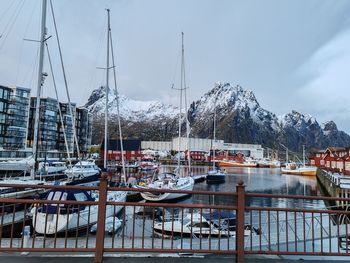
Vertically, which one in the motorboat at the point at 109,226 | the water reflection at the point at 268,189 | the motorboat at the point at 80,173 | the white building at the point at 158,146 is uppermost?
the white building at the point at 158,146

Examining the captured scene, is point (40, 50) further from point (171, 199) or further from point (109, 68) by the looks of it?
point (171, 199)

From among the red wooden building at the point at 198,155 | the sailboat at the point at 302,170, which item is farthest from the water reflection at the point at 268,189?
the red wooden building at the point at 198,155

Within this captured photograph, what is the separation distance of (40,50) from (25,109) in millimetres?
56480

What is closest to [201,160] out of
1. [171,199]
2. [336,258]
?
[171,199]

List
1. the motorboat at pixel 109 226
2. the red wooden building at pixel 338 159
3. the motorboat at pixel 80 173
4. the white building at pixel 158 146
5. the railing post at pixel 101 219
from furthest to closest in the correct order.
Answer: the white building at pixel 158 146 → the red wooden building at pixel 338 159 → the motorboat at pixel 80 173 → the motorboat at pixel 109 226 → the railing post at pixel 101 219

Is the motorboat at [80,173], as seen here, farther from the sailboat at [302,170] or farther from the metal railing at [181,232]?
the sailboat at [302,170]

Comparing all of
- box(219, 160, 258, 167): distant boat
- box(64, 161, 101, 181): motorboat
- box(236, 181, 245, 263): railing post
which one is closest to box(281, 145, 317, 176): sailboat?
box(219, 160, 258, 167): distant boat

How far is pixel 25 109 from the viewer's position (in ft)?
229

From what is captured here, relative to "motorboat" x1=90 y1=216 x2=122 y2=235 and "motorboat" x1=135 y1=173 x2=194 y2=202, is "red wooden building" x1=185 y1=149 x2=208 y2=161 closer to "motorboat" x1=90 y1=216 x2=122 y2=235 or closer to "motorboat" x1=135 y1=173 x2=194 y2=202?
"motorboat" x1=135 y1=173 x2=194 y2=202

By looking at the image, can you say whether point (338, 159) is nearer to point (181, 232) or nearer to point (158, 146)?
point (181, 232)

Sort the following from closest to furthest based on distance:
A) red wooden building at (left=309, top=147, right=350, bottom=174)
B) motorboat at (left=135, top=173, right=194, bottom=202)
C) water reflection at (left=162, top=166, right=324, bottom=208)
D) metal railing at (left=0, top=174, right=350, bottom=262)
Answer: metal railing at (left=0, top=174, right=350, bottom=262)
motorboat at (left=135, top=173, right=194, bottom=202)
water reflection at (left=162, top=166, right=324, bottom=208)
red wooden building at (left=309, top=147, right=350, bottom=174)

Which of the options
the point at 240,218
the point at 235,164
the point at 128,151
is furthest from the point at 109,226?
the point at 235,164

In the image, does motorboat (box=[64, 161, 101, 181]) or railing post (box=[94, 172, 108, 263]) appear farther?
motorboat (box=[64, 161, 101, 181])

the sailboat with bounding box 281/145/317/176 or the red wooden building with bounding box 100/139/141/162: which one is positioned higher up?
the red wooden building with bounding box 100/139/141/162
